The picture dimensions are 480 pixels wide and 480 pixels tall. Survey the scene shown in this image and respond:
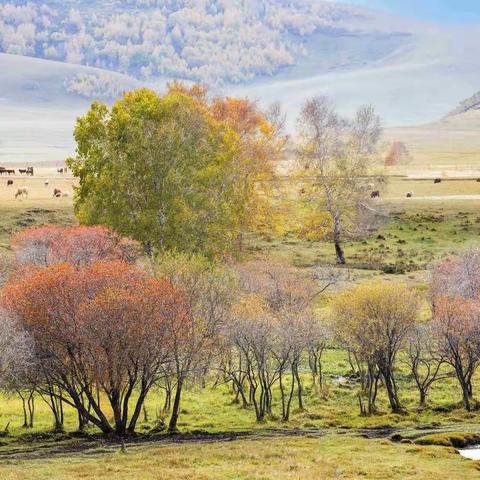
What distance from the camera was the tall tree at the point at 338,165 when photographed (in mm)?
95438

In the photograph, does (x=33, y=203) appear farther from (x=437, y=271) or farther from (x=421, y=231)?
(x=437, y=271)

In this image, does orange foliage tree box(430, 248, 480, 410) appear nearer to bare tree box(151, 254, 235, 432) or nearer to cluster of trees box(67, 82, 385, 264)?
bare tree box(151, 254, 235, 432)

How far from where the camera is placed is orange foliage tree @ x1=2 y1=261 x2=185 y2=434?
43281mm

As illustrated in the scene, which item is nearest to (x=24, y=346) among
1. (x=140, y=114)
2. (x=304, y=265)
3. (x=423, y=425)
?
(x=423, y=425)

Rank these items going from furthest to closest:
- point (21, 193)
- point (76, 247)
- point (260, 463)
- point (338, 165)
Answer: point (21, 193) < point (338, 165) < point (76, 247) < point (260, 463)

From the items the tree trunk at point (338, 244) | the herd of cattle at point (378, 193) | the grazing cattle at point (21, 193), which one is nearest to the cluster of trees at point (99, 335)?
the tree trunk at point (338, 244)

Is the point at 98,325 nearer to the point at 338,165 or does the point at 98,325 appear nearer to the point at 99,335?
the point at 99,335

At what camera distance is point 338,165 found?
95.4 metres

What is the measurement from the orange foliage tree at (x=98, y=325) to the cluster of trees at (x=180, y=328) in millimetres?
56

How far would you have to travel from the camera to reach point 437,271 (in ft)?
216

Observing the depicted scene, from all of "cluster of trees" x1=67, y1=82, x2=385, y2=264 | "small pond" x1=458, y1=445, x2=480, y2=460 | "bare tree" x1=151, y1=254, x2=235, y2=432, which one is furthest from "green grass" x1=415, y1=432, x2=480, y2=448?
"cluster of trees" x1=67, y1=82, x2=385, y2=264

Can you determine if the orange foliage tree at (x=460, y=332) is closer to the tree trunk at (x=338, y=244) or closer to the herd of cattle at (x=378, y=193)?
the tree trunk at (x=338, y=244)

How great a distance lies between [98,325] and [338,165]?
56126 millimetres

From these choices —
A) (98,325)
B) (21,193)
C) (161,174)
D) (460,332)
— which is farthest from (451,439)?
(21,193)
